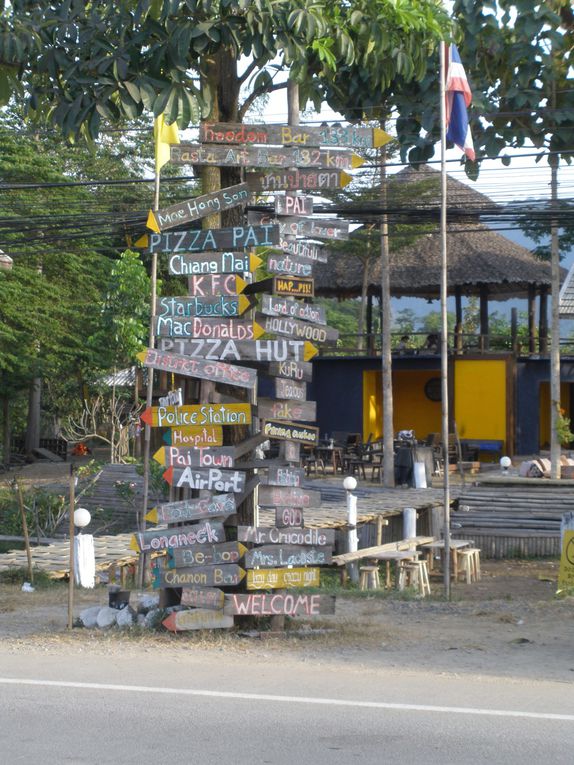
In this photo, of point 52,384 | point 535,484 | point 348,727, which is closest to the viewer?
point 348,727

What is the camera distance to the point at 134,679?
25.7 feet

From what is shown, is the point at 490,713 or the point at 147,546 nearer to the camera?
the point at 490,713

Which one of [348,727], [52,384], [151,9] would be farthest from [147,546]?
[52,384]

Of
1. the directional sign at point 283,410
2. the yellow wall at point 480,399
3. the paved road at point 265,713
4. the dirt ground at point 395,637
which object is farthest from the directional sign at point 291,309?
the yellow wall at point 480,399

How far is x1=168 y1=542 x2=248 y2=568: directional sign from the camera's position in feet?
30.5

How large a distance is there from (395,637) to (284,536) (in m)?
1.33

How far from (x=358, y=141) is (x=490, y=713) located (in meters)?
5.07

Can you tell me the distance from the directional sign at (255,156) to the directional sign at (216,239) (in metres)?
0.58

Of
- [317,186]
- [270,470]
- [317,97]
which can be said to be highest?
[317,97]

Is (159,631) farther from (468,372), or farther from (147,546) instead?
(468,372)

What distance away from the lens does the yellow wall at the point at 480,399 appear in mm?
32656

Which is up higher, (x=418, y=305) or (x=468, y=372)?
(x=418, y=305)

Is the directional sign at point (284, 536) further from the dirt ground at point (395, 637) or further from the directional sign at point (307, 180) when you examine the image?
the directional sign at point (307, 180)

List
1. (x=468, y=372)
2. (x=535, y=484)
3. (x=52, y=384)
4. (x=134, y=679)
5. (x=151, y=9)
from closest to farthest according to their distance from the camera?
(x=134, y=679)
(x=151, y=9)
(x=535, y=484)
(x=468, y=372)
(x=52, y=384)
